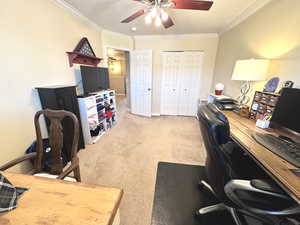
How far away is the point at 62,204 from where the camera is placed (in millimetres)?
613

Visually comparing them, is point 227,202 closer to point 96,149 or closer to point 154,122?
point 96,149

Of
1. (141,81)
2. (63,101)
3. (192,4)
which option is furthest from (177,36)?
(63,101)

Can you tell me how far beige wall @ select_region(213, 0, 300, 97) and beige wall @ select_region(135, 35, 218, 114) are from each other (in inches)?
43.3

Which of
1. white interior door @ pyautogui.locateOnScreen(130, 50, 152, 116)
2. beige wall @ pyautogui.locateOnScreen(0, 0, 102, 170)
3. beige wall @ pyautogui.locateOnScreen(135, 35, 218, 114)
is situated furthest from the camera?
white interior door @ pyautogui.locateOnScreen(130, 50, 152, 116)

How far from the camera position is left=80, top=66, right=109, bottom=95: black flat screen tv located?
2.68 meters

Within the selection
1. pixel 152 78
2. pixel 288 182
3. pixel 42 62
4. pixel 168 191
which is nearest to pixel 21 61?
pixel 42 62

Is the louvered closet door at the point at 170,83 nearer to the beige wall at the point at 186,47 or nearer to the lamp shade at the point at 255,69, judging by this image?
the beige wall at the point at 186,47

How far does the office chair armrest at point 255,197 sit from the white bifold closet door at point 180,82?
3.59 m

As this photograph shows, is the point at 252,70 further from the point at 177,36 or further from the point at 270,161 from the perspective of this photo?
the point at 177,36

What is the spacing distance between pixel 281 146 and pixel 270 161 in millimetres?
293

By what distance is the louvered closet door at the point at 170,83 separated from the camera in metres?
4.12

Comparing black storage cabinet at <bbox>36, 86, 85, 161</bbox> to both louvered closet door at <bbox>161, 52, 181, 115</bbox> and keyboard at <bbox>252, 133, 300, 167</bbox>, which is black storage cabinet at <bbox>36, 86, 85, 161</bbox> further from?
louvered closet door at <bbox>161, 52, 181, 115</bbox>

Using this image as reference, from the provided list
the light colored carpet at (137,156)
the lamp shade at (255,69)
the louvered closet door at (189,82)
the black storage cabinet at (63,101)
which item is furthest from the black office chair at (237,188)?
the louvered closet door at (189,82)

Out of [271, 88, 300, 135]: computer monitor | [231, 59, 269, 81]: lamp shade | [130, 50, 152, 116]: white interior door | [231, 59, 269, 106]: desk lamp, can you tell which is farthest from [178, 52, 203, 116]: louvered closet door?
[271, 88, 300, 135]: computer monitor
